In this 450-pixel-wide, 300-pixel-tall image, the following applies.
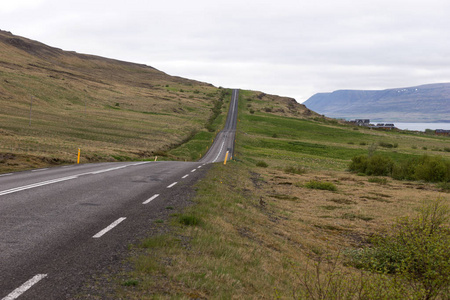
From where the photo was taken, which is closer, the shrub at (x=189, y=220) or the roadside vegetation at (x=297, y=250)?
the roadside vegetation at (x=297, y=250)

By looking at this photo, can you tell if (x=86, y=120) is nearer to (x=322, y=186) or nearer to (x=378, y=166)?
(x=378, y=166)

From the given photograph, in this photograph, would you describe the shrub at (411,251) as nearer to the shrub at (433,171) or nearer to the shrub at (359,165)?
the shrub at (433,171)

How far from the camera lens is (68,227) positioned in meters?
7.79

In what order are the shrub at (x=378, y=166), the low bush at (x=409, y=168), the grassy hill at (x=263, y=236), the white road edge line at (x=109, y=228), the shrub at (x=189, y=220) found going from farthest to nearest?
the shrub at (x=378, y=166) → the low bush at (x=409, y=168) → the shrub at (x=189, y=220) → the white road edge line at (x=109, y=228) → the grassy hill at (x=263, y=236)

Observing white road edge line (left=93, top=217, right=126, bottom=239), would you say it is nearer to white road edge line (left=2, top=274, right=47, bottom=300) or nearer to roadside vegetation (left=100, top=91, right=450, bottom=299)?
roadside vegetation (left=100, top=91, right=450, bottom=299)

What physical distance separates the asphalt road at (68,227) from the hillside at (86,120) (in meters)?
10.2

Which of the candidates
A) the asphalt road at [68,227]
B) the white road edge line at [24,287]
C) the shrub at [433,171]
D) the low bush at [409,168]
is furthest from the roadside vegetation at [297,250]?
the low bush at [409,168]

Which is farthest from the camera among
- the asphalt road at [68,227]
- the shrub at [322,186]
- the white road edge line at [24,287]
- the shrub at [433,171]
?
the shrub at [433,171]

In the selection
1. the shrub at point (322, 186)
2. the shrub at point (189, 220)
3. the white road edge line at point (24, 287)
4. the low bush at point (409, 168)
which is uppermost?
the white road edge line at point (24, 287)

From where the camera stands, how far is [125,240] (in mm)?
7059

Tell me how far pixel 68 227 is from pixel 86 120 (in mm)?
64760

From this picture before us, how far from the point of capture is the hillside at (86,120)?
113 feet

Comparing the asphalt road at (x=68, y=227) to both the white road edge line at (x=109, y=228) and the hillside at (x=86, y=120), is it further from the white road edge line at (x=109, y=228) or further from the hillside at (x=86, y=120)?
the hillside at (x=86, y=120)

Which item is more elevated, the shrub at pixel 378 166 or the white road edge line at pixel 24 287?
the white road edge line at pixel 24 287
